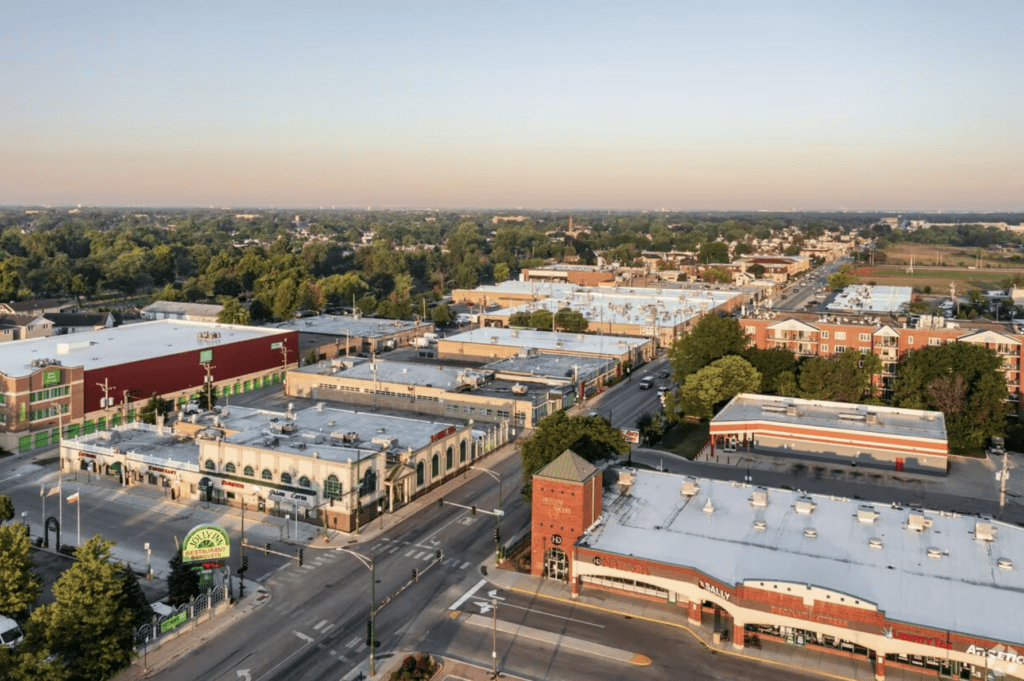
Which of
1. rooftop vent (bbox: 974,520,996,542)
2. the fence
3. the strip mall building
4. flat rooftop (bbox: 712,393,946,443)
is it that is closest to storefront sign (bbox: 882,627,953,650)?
the strip mall building

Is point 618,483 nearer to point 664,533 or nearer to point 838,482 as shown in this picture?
point 664,533

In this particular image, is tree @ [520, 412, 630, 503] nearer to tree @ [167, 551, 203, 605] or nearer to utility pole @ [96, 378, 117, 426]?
tree @ [167, 551, 203, 605]

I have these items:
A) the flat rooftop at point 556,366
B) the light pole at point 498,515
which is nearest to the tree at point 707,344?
the flat rooftop at point 556,366

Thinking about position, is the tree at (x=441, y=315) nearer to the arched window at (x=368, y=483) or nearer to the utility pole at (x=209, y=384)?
the utility pole at (x=209, y=384)

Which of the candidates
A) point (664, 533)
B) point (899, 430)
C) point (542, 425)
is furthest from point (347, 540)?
point (899, 430)

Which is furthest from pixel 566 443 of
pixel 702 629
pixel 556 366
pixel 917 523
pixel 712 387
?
pixel 556 366
